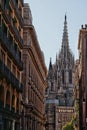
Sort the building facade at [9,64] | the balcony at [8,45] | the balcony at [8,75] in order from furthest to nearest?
the building facade at [9,64]
the balcony at [8,45]
the balcony at [8,75]

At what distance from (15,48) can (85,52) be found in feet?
91.0

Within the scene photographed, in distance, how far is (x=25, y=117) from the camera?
57969 millimetres

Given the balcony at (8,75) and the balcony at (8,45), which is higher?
the balcony at (8,45)

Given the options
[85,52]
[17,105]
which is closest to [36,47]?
[85,52]

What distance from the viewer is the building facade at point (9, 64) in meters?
37.5

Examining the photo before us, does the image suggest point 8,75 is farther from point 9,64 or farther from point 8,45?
point 9,64

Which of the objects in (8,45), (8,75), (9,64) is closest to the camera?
(8,75)

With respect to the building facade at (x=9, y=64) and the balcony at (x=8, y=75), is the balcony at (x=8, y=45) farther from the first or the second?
the balcony at (x=8, y=75)

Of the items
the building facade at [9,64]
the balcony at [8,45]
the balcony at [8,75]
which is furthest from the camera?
the building facade at [9,64]

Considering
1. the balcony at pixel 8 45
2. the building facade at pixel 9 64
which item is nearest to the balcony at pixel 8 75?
the building facade at pixel 9 64

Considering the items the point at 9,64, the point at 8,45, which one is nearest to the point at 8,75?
the point at 8,45

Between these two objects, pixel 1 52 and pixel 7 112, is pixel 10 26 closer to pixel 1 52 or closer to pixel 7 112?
pixel 1 52

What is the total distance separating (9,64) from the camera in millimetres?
42500

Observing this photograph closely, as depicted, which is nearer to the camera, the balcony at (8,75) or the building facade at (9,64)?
the balcony at (8,75)
